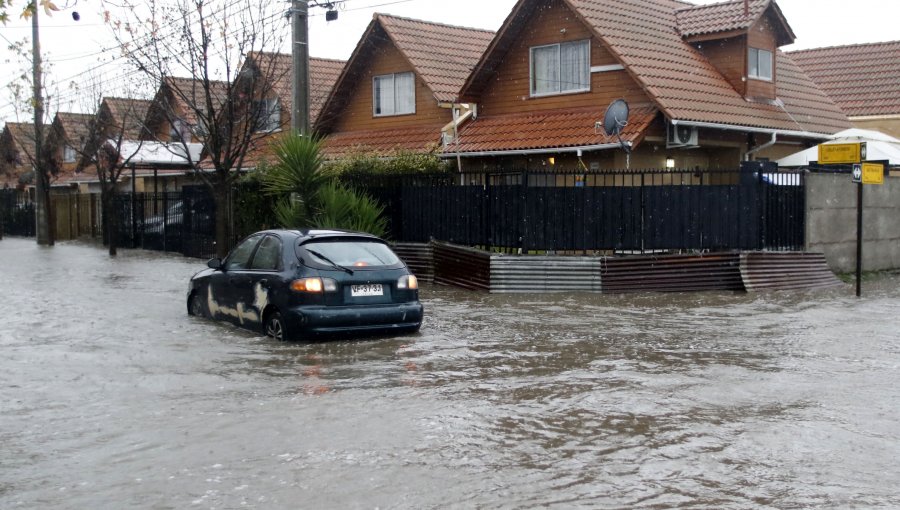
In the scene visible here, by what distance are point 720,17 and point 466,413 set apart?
787 inches

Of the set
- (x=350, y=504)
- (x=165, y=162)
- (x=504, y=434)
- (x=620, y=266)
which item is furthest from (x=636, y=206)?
(x=165, y=162)

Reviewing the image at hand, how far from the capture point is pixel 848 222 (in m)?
19.9

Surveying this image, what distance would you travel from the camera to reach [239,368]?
34.4 ft

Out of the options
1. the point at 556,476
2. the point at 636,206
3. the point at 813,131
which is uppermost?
the point at 813,131

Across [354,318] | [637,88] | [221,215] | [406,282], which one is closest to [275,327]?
[354,318]

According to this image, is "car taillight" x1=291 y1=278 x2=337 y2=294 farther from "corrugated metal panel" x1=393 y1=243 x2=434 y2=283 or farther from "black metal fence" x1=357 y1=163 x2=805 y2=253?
"corrugated metal panel" x1=393 y1=243 x2=434 y2=283

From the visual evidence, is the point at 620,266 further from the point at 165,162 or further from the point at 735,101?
the point at 165,162

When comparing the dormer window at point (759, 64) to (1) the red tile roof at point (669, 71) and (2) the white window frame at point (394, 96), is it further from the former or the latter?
(2) the white window frame at point (394, 96)

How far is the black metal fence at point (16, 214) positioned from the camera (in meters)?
46.2

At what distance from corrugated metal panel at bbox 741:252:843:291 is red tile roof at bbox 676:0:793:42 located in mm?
8280

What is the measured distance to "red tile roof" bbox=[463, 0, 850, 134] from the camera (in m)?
22.5

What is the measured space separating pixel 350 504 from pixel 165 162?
28264mm

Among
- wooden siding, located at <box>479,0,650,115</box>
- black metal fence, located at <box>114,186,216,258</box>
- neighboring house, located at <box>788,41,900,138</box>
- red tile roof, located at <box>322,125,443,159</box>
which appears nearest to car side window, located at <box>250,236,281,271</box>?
wooden siding, located at <box>479,0,650,115</box>

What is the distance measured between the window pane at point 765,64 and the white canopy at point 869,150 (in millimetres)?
2339
